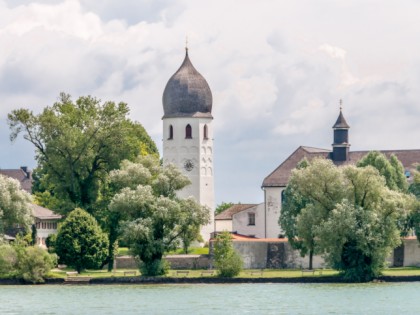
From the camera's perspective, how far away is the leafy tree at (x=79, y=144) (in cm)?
9725

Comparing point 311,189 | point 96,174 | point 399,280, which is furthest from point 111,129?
point 399,280

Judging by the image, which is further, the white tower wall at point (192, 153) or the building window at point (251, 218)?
the white tower wall at point (192, 153)

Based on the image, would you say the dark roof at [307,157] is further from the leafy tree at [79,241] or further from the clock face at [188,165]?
the leafy tree at [79,241]

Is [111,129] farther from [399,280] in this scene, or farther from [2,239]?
[399,280]

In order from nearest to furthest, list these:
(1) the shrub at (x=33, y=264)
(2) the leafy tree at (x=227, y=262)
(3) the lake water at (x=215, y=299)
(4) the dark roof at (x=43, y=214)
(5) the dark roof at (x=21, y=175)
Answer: (3) the lake water at (x=215, y=299) → (1) the shrub at (x=33, y=264) → (2) the leafy tree at (x=227, y=262) → (4) the dark roof at (x=43, y=214) → (5) the dark roof at (x=21, y=175)

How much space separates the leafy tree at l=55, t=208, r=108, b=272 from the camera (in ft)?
302

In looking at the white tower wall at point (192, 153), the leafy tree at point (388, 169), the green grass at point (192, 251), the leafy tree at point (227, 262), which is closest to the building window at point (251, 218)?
the white tower wall at point (192, 153)

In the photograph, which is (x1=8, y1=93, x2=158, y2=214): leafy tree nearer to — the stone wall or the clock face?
the stone wall

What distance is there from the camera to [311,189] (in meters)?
87.6

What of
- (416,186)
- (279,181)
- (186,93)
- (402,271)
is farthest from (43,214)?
(402,271)

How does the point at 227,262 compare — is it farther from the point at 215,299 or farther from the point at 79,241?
the point at 215,299

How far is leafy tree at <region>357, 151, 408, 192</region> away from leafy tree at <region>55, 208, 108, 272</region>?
19.4 m

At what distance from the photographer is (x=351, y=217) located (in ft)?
278

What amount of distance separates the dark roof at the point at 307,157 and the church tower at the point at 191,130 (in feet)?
19.3
